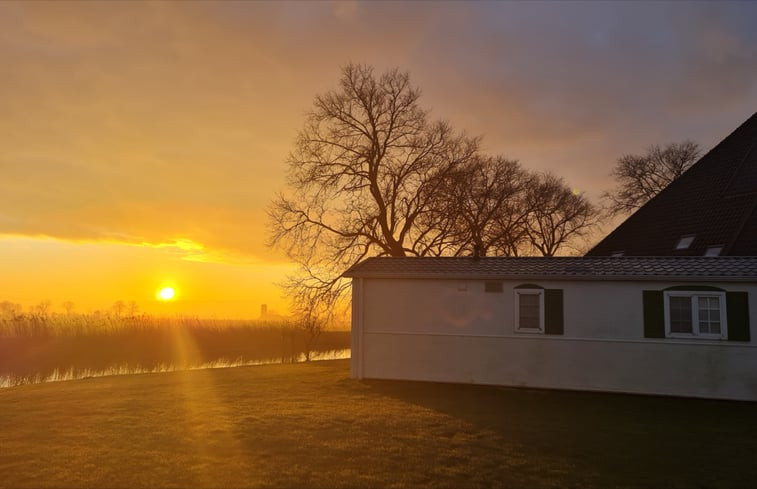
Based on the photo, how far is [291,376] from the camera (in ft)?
60.7

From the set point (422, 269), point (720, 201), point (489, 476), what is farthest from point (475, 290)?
point (720, 201)

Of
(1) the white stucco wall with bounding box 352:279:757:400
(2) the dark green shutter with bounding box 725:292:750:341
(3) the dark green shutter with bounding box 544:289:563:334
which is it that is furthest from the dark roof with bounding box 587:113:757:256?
(3) the dark green shutter with bounding box 544:289:563:334

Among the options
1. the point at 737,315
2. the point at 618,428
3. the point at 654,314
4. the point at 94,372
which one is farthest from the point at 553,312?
Answer: the point at 94,372

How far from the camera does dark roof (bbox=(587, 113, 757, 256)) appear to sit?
19844mm

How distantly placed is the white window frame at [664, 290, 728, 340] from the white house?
24 mm

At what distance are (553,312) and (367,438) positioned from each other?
8.15 metres

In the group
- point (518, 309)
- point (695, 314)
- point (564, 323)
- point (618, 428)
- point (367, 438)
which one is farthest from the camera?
point (518, 309)

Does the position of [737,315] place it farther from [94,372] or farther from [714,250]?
[94,372]

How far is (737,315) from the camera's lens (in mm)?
14000

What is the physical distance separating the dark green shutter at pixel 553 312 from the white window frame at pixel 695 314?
106 inches

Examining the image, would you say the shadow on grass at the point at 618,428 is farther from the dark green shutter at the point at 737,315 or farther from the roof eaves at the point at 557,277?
the roof eaves at the point at 557,277

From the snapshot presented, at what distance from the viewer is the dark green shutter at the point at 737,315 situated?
13.9m

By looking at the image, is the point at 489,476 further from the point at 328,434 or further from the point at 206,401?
the point at 206,401

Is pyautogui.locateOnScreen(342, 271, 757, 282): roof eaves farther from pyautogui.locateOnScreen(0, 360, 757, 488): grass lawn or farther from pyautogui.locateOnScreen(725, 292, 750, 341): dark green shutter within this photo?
pyautogui.locateOnScreen(0, 360, 757, 488): grass lawn
